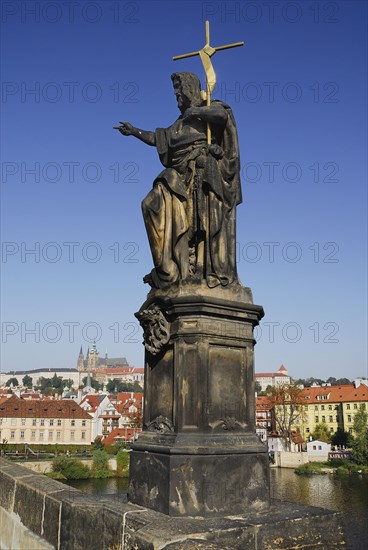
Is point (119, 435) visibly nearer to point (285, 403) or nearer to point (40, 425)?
point (40, 425)

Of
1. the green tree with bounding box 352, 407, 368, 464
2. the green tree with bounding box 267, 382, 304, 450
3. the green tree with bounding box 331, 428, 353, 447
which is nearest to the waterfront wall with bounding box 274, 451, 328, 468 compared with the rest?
the green tree with bounding box 352, 407, 368, 464

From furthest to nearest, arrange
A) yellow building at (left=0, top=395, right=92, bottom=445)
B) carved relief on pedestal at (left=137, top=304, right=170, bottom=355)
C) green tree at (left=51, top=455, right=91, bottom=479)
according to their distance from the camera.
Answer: yellow building at (left=0, top=395, right=92, bottom=445), green tree at (left=51, top=455, right=91, bottom=479), carved relief on pedestal at (left=137, top=304, right=170, bottom=355)

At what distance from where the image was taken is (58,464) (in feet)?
161

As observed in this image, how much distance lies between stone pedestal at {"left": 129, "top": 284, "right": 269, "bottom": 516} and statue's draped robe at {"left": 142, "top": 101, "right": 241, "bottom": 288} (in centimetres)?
25

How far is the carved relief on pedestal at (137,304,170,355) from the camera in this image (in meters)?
4.32

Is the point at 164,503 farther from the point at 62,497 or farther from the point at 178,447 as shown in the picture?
the point at 62,497

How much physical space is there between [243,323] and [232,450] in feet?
3.52

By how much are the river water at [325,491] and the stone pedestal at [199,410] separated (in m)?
22.7

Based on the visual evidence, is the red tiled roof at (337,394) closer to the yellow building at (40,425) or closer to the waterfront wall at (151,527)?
the yellow building at (40,425)

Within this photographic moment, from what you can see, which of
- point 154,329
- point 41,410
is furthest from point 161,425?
point 41,410

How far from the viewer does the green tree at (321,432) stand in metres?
72.4

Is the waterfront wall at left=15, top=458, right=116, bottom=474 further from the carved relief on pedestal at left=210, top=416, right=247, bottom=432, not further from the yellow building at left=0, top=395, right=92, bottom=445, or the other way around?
the carved relief on pedestal at left=210, top=416, right=247, bottom=432

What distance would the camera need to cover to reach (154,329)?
4.39 metres

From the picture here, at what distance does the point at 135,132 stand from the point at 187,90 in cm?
65
